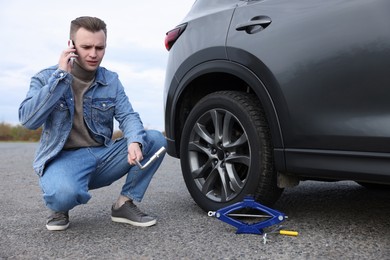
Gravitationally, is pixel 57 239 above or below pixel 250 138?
below

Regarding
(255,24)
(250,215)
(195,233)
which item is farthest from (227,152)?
(255,24)

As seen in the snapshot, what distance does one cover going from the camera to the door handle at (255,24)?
271cm

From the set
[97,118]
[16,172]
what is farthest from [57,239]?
[16,172]

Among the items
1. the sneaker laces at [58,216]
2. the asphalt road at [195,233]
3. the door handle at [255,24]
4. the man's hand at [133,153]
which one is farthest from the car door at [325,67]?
the sneaker laces at [58,216]

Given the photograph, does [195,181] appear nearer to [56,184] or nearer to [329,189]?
[56,184]

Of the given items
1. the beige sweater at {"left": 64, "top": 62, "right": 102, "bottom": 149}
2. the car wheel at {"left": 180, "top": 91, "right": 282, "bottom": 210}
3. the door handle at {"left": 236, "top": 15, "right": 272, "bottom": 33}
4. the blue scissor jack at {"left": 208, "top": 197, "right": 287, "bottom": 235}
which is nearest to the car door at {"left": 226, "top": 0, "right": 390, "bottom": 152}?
the door handle at {"left": 236, "top": 15, "right": 272, "bottom": 33}

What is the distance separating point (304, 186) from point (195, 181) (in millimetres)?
1553

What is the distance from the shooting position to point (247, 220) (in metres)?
2.89

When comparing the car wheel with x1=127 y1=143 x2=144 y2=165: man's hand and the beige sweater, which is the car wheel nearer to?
x1=127 y1=143 x2=144 y2=165: man's hand

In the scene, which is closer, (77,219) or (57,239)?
(57,239)

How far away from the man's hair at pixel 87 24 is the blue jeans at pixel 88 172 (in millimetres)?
695

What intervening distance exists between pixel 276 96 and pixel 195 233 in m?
0.88

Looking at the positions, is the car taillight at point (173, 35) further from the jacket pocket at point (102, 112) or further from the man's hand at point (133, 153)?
the man's hand at point (133, 153)

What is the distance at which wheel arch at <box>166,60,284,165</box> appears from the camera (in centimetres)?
270
